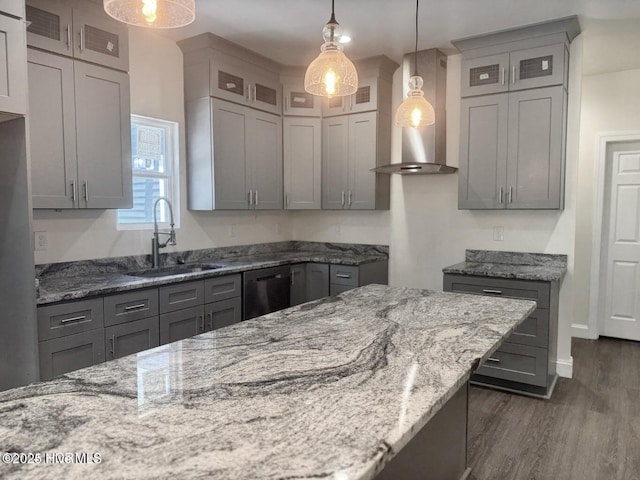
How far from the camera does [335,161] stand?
4461 mm

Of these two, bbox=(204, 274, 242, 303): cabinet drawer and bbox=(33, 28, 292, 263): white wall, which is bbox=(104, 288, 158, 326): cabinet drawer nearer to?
bbox=(204, 274, 242, 303): cabinet drawer

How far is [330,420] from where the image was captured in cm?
97

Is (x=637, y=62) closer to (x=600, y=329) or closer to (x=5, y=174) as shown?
(x=600, y=329)

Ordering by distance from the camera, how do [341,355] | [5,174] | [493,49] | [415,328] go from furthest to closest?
[493,49]
[5,174]
[415,328]
[341,355]

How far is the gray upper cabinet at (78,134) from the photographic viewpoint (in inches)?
103

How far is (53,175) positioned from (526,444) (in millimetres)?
3266

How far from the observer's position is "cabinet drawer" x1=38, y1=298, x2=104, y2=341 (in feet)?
7.59

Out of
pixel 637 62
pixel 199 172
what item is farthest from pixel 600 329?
pixel 199 172

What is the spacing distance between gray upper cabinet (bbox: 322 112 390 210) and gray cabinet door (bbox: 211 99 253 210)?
885 millimetres

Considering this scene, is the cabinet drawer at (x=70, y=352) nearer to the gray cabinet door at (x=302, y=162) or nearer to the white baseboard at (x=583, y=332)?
the gray cabinet door at (x=302, y=162)

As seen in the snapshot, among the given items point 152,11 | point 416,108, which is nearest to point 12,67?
point 152,11

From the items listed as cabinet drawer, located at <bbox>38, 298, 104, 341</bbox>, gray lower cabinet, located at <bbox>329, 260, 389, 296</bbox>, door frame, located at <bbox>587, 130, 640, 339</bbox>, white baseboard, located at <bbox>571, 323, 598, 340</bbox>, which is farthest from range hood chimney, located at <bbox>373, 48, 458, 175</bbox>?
cabinet drawer, located at <bbox>38, 298, 104, 341</bbox>

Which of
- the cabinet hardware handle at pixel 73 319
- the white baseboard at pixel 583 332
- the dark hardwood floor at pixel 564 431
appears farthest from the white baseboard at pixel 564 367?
the cabinet hardware handle at pixel 73 319

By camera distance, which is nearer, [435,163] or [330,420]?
[330,420]
